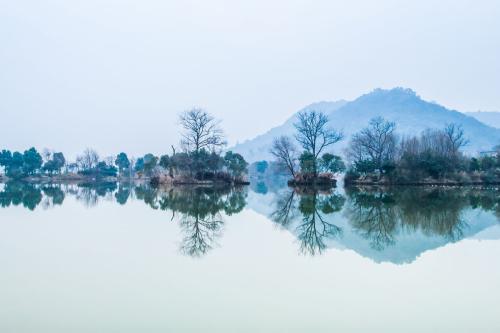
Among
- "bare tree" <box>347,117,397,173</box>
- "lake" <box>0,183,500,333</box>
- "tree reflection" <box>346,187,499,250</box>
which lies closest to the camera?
"lake" <box>0,183,500,333</box>

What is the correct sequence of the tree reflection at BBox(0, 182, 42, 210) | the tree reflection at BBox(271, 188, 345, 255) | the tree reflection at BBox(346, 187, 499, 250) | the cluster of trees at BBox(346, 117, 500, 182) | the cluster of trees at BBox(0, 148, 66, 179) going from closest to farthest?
the tree reflection at BBox(271, 188, 345, 255), the tree reflection at BBox(346, 187, 499, 250), the tree reflection at BBox(0, 182, 42, 210), the cluster of trees at BBox(346, 117, 500, 182), the cluster of trees at BBox(0, 148, 66, 179)

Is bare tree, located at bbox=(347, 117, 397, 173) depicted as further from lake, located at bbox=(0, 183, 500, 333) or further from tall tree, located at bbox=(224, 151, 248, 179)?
lake, located at bbox=(0, 183, 500, 333)

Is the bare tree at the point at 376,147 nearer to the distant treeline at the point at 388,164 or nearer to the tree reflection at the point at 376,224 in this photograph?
the distant treeline at the point at 388,164

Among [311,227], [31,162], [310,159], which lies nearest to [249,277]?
[311,227]

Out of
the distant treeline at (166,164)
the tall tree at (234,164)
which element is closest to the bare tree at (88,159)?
the distant treeline at (166,164)

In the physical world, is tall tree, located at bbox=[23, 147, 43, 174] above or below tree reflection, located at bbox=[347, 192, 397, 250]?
above

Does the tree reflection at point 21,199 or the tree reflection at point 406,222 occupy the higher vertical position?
the tree reflection at point 21,199

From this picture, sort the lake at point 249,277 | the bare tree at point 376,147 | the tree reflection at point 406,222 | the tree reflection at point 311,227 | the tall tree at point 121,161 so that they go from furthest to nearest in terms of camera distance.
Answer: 1. the tall tree at point 121,161
2. the bare tree at point 376,147
3. the tree reflection at point 406,222
4. the tree reflection at point 311,227
5. the lake at point 249,277

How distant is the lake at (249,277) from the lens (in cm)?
557

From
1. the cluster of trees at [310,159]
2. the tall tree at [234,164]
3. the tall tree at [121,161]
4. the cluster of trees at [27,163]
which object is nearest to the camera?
the cluster of trees at [310,159]

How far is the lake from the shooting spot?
5570mm

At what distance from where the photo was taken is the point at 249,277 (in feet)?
25.2

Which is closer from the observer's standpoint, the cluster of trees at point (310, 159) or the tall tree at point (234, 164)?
the cluster of trees at point (310, 159)

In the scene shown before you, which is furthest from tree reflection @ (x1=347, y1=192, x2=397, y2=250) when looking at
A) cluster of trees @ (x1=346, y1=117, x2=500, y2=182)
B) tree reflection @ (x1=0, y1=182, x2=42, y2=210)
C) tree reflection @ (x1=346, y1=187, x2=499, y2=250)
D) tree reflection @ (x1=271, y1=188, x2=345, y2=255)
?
cluster of trees @ (x1=346, y1=117, x2=500, y2=182)
